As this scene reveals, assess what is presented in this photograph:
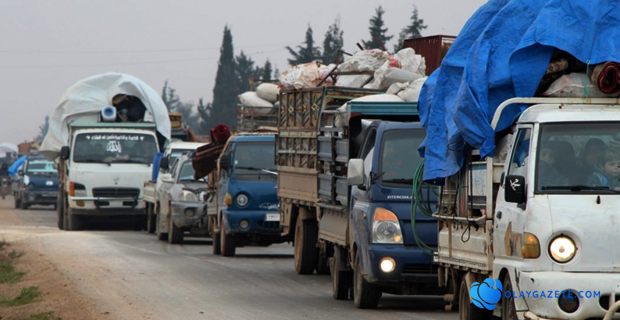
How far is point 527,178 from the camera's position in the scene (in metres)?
10.4

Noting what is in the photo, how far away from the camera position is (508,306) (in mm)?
10805

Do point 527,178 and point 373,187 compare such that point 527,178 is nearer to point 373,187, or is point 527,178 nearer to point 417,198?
point 417,198

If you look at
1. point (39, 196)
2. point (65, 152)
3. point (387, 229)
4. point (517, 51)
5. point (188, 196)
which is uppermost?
point (517, 51)

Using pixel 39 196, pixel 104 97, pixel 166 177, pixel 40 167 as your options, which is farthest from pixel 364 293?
pixel 40 167

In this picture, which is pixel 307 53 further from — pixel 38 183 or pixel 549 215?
pixel 549 215

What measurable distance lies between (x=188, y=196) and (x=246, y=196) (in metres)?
4.68

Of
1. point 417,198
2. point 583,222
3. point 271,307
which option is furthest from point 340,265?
point 583,222

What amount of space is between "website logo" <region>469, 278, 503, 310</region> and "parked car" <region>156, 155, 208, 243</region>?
1771 cm

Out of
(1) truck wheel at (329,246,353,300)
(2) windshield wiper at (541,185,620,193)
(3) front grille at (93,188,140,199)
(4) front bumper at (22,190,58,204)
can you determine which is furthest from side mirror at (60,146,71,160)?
(2) windshield wiper at (541,185,620,193)

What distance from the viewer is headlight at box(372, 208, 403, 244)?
15.4 meters

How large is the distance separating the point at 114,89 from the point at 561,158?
92.4 ft

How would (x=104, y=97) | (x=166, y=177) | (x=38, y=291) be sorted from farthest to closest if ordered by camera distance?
(x=104, y=97), (x=166, y=177), (x=38, y=291)

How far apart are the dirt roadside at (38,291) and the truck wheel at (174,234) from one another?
2925 millimetres

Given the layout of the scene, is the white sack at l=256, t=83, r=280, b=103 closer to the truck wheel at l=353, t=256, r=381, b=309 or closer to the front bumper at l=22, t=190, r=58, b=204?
the truck wheel at l=353, t=256, r=381, b=309
